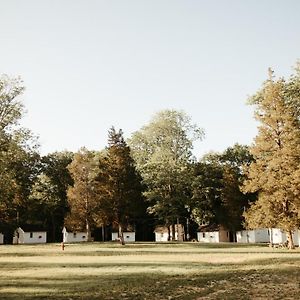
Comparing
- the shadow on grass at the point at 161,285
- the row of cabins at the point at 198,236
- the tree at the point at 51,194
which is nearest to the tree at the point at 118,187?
the row of cabins at the point at 198,236

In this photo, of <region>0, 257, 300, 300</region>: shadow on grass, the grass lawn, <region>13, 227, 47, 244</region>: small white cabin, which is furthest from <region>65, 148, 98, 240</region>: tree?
<region>0, 257, 300, 300</region>: shadow on grass

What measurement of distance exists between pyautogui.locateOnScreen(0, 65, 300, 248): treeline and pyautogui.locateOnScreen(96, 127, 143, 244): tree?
142 millimetres

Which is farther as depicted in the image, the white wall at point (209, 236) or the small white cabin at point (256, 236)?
the white wall at point (209, 236)

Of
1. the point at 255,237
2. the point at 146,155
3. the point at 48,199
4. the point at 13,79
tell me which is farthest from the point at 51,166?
the point at 13,79

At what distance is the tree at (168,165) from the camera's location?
249 ft

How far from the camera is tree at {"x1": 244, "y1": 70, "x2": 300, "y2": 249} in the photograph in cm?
3978

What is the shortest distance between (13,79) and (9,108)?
10.1ft

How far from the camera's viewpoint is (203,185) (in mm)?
85188

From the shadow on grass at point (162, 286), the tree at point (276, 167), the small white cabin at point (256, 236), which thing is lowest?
the shadow on grass at point (162, 286)

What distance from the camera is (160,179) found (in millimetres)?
75812

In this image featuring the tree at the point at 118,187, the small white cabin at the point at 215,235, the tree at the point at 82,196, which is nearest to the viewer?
the tree at the point at 118,187

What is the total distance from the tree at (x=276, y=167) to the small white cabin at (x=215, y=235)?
47790 millimetres

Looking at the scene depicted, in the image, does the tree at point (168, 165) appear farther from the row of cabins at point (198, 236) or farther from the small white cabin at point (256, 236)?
the small white cabin at point (256, 236)

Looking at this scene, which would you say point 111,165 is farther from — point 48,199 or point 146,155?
point 48,199
